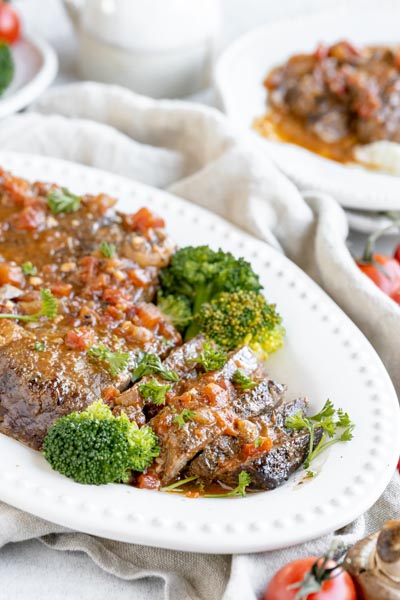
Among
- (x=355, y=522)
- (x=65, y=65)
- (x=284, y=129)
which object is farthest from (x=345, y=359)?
(x=65, y=65)

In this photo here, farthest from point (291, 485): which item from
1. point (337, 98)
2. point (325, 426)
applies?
point (337, 98)

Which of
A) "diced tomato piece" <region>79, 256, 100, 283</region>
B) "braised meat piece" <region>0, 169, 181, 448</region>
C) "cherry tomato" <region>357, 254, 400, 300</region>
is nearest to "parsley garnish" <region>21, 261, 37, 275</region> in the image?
"braised meat piece" <region>0, 169, 181, 448</region>

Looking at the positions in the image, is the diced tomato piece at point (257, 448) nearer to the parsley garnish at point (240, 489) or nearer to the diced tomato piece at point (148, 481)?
the parsley garnish at point (240, 489)

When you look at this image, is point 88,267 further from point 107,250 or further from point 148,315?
point 148,315

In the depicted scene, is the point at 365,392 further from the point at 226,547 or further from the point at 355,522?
the point at 226,547

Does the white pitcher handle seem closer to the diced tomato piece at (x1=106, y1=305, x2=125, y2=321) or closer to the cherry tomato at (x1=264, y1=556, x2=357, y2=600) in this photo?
A: the diced tomato piece at (x1=106, y1=305, x2=125, y2=321)

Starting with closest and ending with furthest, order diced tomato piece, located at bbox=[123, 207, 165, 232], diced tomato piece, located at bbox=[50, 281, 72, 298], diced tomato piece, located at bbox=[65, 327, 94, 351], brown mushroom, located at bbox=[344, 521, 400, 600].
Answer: brown mushroom, located at bbox=[344, 521, 400, 600]
diced tomato piece, located at bbox=[65, 327, 94, 351]
diced tomato piece, located at bbox=[50, 281, 72, 298]
diced tomato piece, located at bbox=[123, 207, 165, 232]

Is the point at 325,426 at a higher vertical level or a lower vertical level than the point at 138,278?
higher
